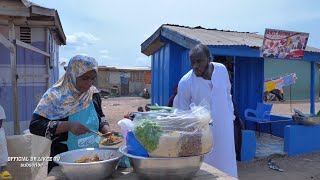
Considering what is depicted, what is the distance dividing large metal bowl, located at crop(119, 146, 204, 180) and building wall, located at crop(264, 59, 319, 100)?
21.7m

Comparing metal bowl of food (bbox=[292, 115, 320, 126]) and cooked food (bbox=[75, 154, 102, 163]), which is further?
metal bowl of food (bbox=[292, 115, 320, 126])

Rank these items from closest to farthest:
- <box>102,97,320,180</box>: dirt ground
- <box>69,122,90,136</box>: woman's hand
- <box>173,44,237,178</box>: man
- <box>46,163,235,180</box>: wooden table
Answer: <box>46,163,235,180</box>: wooden table < <box>69,122,90,136</box>: woman's hand < <box>173,44,237,178</box>: man < <box>102,97,320,180</box>: dirt ground

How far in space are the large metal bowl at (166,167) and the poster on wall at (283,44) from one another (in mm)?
6061

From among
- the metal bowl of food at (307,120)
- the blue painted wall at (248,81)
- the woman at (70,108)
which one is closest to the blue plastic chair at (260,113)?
the blue painted wall at (248,81)

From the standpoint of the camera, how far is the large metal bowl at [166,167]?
1.49 m

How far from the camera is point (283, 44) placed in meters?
7.54

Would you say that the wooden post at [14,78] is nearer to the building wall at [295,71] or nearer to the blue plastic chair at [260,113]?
the blue plastic chair at [260,113]

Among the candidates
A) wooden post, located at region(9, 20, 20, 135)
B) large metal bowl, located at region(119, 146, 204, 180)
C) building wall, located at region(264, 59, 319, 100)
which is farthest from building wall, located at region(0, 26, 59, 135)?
building wall, located at region(264, 59, 319, 100)

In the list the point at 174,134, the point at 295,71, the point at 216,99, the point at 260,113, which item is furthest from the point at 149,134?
the point at 295,71

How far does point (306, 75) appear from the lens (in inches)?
934

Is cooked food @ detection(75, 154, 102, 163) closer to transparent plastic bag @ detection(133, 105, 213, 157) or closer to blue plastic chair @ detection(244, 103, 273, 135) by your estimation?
transparent plastic bag @ detection(133, 105, 213, 157)

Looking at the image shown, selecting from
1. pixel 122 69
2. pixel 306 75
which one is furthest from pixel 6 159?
pixel 122 69

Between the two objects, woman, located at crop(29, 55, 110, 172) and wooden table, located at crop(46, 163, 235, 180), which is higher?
woman, located at crop(29, 55, 110, 172)

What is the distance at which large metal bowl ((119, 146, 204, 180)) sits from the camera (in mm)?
1493
